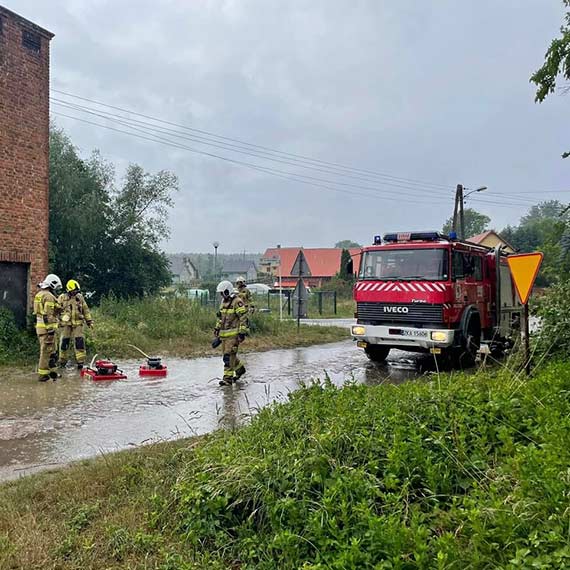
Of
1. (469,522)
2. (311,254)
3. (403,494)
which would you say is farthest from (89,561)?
(311,254)

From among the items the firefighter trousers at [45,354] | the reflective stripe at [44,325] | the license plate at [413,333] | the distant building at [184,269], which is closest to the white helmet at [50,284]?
the reflective stripe at [44,325]

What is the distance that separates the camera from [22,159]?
1245cm

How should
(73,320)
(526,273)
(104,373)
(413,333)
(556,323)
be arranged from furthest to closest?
(73,320)
(413,333)
(104,373)
(556,323)
(526,273)

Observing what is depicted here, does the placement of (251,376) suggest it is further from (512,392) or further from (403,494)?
(403,494)

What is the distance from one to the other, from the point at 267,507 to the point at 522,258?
5.39m

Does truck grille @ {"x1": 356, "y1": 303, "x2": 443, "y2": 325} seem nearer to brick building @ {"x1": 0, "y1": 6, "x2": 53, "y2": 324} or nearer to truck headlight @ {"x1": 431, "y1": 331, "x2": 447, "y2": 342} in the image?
truck headlight @ {"x1": 431, "y1": 331, "x2": 447, "y2": 342}

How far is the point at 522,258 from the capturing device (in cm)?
721

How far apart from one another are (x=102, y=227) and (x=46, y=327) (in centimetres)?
1787

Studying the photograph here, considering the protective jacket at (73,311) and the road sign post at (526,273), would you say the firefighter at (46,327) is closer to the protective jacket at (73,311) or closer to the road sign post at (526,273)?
the protective jacket at (73,311)

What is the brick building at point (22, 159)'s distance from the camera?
12070 millimetres

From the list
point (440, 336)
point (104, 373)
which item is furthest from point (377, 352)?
point (104, 373)

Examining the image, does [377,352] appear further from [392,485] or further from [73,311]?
[392,485]

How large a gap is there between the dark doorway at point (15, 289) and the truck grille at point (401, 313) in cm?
778

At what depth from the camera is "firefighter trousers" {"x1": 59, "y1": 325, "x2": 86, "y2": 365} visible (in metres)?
11.0
